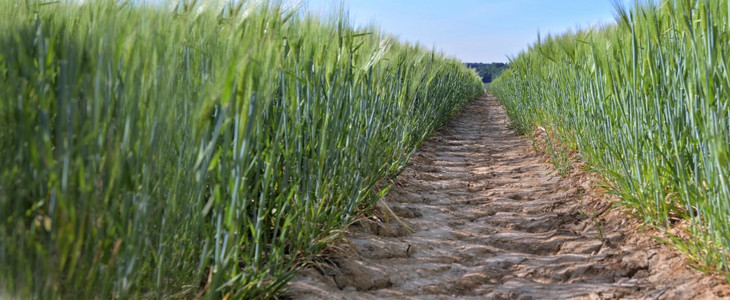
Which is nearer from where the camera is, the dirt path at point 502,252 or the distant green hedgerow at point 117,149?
the distant green hedgerow at point 117,149

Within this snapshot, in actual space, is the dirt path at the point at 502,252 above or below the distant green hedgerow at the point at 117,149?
below

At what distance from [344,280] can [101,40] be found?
1.09 metres

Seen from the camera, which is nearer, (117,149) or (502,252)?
(117,149)

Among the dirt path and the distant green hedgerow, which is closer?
the distant green hedgerow

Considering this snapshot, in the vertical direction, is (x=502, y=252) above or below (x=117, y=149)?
below

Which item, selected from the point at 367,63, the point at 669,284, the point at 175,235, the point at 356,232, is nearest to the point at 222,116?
the point at 175,235

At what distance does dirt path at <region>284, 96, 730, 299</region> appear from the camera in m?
1.73

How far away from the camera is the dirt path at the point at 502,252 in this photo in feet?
5.69

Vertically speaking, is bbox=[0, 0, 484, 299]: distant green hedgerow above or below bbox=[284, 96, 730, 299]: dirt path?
above

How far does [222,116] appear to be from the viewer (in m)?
1.06

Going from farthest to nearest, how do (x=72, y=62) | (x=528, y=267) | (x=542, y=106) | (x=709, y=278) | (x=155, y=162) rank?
(x=542, y=106), (x=528, y=267), (x=709, y=278), (x=155, y=162), (x=72, y=62)

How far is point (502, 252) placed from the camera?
7.06ft

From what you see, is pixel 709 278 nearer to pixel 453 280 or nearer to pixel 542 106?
pixel 453 280

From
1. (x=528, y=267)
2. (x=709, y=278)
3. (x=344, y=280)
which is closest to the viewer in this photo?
(x=709, y=278)
